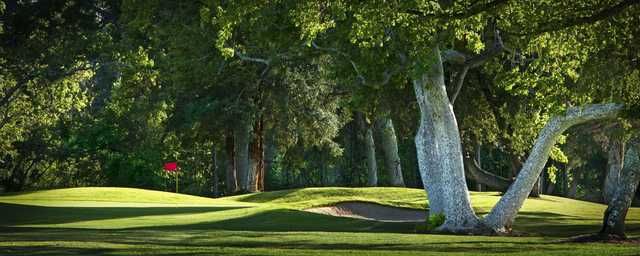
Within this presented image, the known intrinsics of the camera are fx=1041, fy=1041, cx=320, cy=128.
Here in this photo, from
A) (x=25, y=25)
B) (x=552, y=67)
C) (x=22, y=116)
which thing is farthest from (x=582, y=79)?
(x=22, y=116)

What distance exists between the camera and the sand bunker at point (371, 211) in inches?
1596

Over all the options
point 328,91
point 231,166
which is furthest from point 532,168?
point 231,166

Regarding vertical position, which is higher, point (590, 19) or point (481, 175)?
point (590, 19)

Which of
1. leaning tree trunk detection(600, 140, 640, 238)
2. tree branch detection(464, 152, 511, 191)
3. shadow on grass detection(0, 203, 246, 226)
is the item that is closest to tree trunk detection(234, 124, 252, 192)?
tree branch detection(464, 152, 511, 191)

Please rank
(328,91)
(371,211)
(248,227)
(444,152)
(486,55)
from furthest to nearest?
(328,91) → (371,211) → (486,55) → (248,227) → (444,152)

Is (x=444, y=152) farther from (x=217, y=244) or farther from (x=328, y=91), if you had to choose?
(x=328, y=91)

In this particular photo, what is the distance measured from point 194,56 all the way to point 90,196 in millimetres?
7291

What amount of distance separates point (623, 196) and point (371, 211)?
16.1 m

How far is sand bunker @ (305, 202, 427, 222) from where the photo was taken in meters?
40.5

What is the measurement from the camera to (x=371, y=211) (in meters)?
41.4

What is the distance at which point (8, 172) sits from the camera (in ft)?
198

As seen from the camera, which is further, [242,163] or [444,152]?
[242,163]

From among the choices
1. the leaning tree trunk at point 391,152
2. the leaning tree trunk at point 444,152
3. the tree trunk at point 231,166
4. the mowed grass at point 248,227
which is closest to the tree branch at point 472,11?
the mowed grass at point 248,227

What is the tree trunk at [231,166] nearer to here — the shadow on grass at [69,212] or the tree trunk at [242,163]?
the tree trunk at [242,163]
